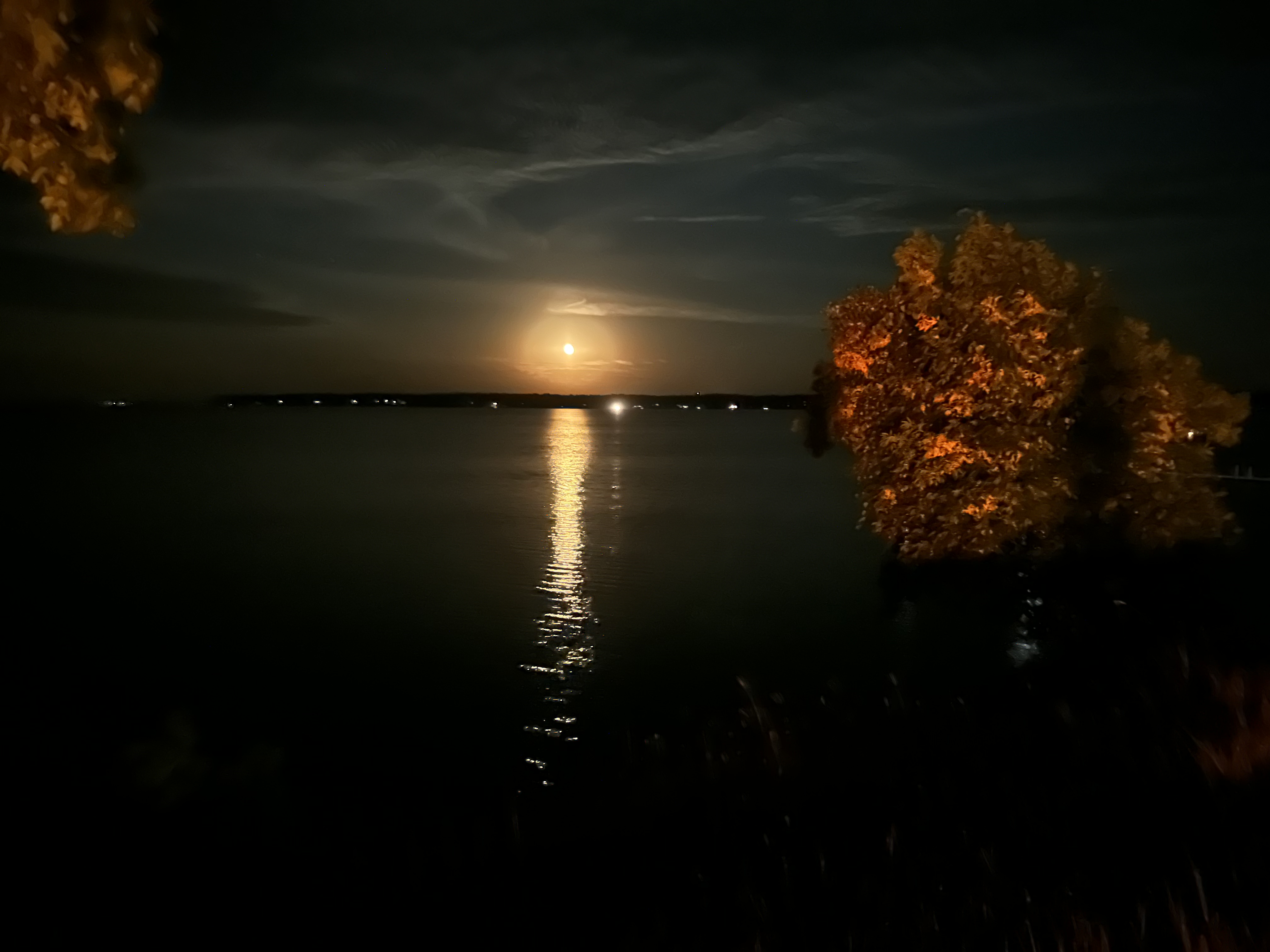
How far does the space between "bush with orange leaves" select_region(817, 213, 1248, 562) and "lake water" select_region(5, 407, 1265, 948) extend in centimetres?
524

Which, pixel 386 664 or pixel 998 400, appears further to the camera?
pixel 386 664

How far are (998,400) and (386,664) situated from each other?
69.7 ft

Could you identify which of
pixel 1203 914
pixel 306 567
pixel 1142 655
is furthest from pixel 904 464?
pixel 306 567

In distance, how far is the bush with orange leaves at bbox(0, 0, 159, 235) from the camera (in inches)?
203

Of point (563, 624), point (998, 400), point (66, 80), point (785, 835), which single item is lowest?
point (563, 624)

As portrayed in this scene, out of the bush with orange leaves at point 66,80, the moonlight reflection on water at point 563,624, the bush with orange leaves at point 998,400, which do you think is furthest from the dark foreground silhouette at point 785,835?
the bush with orange leaves at point 998,400

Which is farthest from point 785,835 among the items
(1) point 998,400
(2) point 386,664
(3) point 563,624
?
(3) point 563,624

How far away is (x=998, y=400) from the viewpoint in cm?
2947

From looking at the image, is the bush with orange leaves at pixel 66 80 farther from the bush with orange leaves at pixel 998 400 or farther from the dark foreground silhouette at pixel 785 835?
the bush with orange leaves at pixel 998 400

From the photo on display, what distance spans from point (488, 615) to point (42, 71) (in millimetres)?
36139

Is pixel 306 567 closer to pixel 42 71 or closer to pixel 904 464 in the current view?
pixel 904 464

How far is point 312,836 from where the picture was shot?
1733 centimetres

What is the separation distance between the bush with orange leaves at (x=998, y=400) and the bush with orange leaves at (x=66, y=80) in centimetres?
2679

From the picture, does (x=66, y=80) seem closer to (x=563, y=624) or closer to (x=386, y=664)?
(x=386, y=664)
